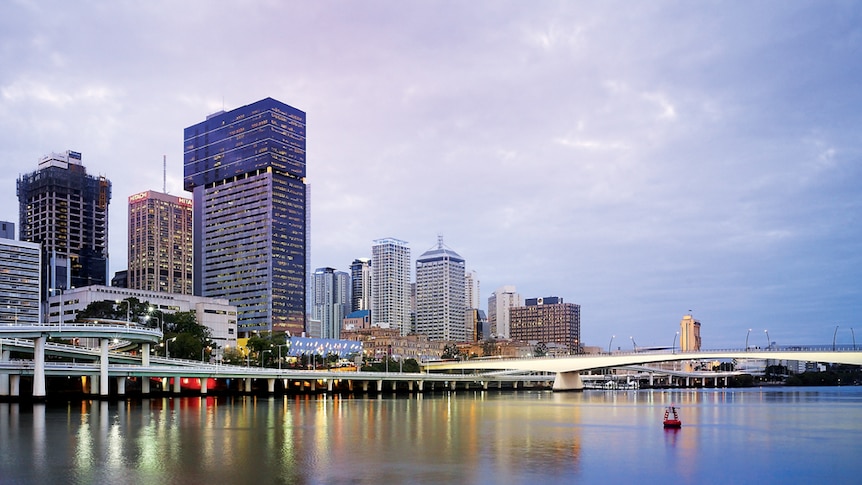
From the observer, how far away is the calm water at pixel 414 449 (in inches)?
1508

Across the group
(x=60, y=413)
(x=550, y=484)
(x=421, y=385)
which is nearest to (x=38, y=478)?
(x=550, y=484)

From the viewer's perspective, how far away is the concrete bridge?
12450cm

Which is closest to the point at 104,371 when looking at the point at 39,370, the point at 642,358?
the point at 39,370

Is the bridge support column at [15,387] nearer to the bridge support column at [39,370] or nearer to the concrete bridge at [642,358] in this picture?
the bridge support column at [39,370]

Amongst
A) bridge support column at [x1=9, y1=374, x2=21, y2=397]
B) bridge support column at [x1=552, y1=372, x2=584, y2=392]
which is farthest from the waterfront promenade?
bridge support column at [x1=9, y1=374, x2=21, y2=397]

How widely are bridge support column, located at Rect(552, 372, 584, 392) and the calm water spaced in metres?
96.6

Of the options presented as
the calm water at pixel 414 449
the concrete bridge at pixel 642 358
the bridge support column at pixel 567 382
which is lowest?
the bridge support column at pixel 567 382

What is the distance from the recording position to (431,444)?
172ft

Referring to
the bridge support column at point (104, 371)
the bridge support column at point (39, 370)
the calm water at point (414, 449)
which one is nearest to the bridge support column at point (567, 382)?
the calm water at point (414, 449)

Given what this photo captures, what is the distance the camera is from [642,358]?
15338cm

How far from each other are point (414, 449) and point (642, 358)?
11284 cm

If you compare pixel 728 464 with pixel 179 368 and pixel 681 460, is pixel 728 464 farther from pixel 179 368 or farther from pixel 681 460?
pixel 179 368

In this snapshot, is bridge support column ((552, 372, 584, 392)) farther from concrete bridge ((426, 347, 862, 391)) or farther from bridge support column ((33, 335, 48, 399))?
bridge support column ((33, 335, 48, 399))

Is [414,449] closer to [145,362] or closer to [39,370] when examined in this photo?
[39,370]
